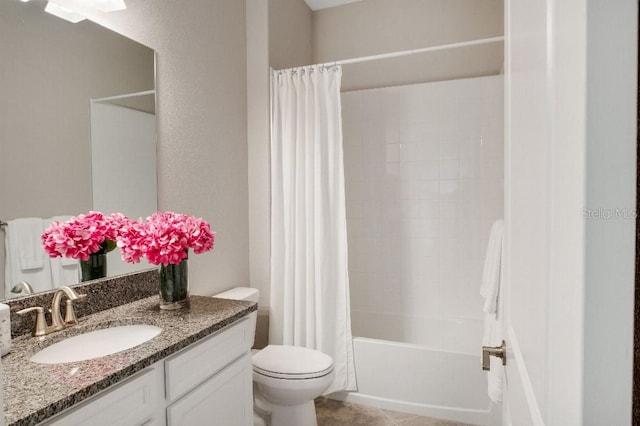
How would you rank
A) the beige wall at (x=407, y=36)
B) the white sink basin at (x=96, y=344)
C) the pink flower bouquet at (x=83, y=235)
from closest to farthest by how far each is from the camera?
the white sink basin at (x=96, y=344) → the pink flower bouquet at (x=83, y=235) → the beige wall at (x=407, y=36)

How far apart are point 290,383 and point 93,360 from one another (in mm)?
1019

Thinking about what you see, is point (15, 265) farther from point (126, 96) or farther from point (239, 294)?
point (239, 294)

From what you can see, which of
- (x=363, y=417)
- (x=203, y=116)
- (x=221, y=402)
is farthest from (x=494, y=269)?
(x=203, y=116)

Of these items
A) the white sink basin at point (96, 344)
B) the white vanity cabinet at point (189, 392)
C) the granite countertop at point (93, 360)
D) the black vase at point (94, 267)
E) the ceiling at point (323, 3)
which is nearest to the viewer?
the granite countertop at point (93, 360)

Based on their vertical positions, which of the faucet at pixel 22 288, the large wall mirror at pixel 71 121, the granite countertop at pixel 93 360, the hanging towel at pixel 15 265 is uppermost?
the large wall mirror at pixel 71 121

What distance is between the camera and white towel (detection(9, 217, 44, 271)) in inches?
51.6

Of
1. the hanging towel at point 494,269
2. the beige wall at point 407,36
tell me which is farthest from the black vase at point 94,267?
the beige wall at point 407,36

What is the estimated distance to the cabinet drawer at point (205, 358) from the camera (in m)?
1.23

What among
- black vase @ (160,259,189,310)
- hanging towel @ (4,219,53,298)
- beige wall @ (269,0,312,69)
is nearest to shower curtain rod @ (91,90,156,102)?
hanging towel @ (4,219,53,298)

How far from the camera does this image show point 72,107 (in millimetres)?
1489

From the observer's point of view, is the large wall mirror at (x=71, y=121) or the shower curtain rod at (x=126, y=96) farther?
the shower curtain rod at (x=126, y=96)

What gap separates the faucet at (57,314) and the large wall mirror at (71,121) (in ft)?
0.34

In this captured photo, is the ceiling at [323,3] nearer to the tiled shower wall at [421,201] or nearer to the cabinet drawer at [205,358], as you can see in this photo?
the tiled shower wall at [421,201]

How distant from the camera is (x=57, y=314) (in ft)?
4.34
